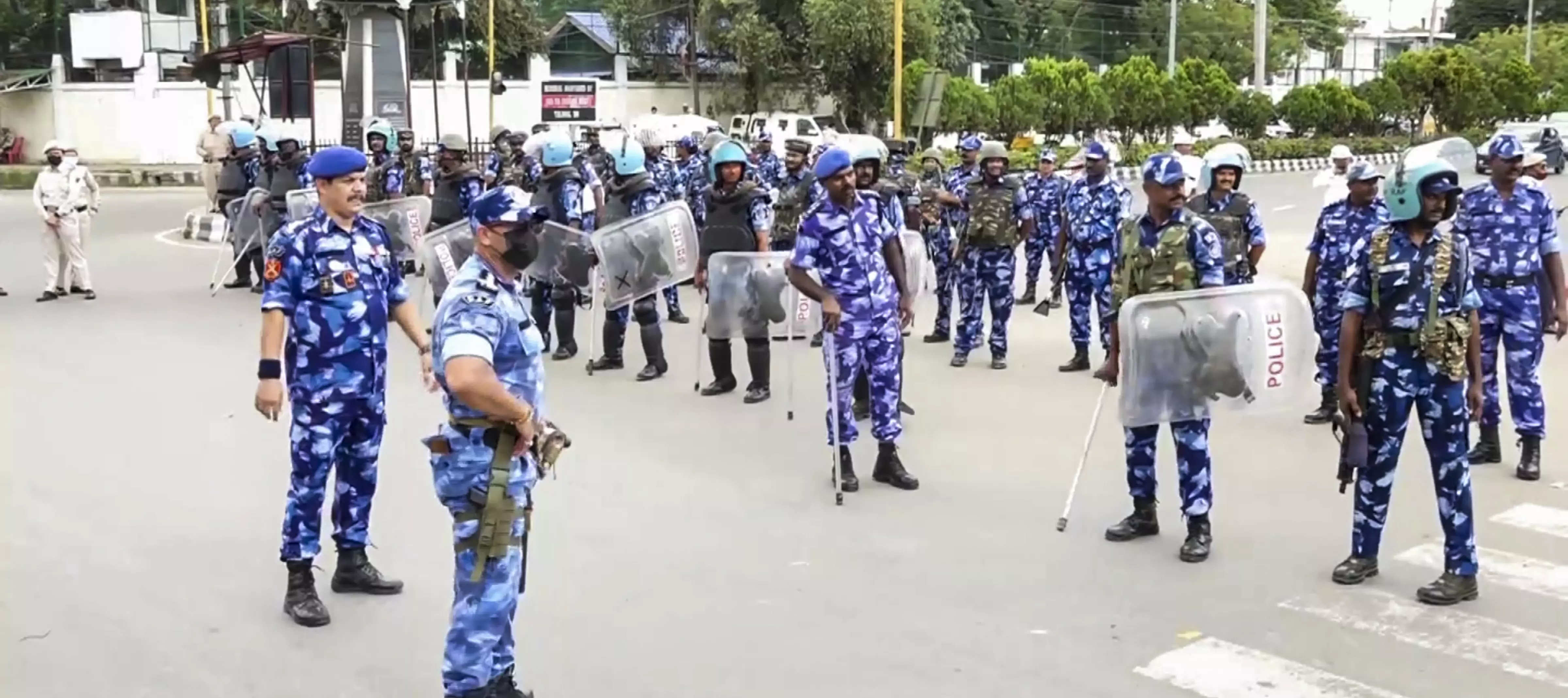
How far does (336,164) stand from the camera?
5570 millimetres

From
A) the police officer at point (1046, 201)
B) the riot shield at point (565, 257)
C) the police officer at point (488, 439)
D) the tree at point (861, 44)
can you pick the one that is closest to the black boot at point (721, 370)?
the riot shield at point (565, 257)

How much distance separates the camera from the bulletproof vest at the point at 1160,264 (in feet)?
20.7

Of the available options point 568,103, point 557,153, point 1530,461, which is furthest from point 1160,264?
point 568,103

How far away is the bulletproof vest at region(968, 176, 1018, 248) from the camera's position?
11.6m

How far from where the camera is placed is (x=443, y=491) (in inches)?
175

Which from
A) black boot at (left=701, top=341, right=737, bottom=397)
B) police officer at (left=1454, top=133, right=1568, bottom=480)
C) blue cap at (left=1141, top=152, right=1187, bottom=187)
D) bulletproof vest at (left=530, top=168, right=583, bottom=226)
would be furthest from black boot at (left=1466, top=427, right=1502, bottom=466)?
bulletproof vest at (left=530, top=168, right=583, bottom=226)

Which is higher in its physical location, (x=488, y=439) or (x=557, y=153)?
(x=557, y=153)

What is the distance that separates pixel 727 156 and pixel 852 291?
8.79ft

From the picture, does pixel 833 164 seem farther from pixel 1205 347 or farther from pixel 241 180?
pixel 241 180

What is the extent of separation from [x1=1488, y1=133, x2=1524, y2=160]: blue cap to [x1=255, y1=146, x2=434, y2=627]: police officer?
5.44 meters

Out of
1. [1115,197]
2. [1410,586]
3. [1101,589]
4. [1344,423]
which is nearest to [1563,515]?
[1410,586]

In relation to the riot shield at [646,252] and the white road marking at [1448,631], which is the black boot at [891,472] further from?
the riot shield at [646,252]

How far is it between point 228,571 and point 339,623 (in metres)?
0.97

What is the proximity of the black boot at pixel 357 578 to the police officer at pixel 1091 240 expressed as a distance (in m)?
6.54
